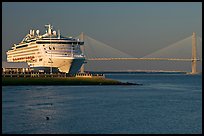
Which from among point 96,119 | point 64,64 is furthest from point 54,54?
point 96,119

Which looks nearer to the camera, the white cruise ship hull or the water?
the water

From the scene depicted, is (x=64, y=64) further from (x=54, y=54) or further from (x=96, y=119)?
(x=96, y=119)

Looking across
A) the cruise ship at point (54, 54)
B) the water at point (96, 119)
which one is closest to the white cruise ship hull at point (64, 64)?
the cruise ship at point (54, 54)

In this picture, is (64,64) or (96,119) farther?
(64,64)

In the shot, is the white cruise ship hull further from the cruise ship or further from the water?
the water

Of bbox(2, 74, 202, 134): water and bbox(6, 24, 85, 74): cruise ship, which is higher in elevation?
bbox(6, 24, 85, 74): cruise ship

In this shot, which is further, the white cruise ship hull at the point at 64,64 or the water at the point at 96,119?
the white cruise ship hull at the point at 64,64

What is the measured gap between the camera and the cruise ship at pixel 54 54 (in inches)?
3054

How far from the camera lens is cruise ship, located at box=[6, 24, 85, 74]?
254 ft

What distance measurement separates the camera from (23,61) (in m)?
87.4

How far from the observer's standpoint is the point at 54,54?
78250 mm

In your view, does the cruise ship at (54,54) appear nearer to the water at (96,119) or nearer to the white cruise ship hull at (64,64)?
the white cruise ship hull at (64,64)

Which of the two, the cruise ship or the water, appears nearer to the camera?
the water

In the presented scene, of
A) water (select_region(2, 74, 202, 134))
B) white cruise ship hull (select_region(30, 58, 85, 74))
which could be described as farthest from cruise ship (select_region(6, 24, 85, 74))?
water (select_region(2, 74, 202, 134))
